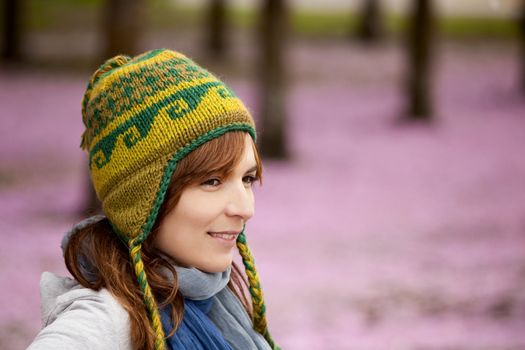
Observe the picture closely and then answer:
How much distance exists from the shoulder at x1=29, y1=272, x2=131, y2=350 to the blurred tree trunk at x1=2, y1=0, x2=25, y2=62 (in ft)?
60.2

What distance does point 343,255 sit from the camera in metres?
8.78

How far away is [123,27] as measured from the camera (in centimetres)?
891

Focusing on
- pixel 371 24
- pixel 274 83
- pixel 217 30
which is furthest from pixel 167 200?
pixel 371 24

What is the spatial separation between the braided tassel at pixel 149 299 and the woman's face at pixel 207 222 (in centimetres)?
10

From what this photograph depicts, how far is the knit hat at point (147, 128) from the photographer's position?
1.95m

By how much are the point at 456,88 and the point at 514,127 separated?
3.92 meters

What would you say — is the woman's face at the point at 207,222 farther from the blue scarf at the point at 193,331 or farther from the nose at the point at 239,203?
the blue scarf at the point at 193,331

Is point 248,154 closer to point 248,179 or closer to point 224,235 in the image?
point 248,179

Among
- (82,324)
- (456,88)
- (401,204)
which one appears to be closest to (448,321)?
(401,204)

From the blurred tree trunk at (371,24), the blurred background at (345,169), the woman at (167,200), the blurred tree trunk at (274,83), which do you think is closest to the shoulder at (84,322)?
the woman at (167,200)

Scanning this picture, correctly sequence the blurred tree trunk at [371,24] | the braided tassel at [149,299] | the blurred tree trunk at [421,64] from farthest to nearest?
1. the blurred tree trunk at [371,24]
2. the blurred tree trunk at [421,64]
3. the braided tassel at [149,299]

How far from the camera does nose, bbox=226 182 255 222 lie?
1986mm

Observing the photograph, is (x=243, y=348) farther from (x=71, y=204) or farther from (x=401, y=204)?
(x=401, y=204)

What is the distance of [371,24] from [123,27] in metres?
16.3
